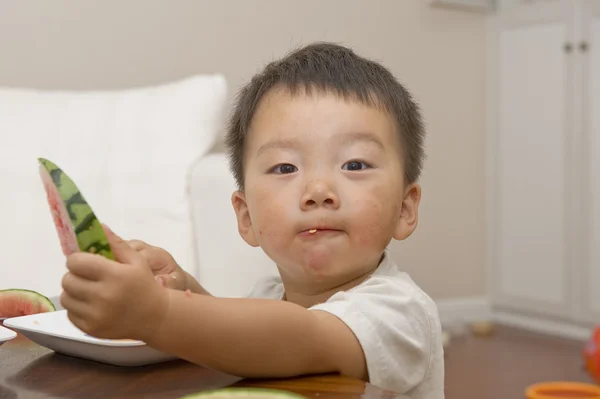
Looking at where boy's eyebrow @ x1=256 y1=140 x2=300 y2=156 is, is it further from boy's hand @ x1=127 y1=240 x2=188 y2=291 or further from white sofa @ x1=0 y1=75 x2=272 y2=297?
white sofa @ x1=0 y1=75 x2=272 y2=297

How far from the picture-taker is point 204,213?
6.73 ft

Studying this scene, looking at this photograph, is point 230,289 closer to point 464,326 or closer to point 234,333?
point 234,333

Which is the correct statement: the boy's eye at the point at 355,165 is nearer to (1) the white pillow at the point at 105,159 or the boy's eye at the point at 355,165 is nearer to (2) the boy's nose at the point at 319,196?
(2) the boy's nose at the point at 319,196

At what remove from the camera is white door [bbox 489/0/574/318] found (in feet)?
11.3

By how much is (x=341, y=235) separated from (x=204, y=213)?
4.18 feet

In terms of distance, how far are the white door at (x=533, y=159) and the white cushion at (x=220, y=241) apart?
6.10 ft

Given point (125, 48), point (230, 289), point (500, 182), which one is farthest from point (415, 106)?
point (500, 182)

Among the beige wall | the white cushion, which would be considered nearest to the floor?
the beige wall

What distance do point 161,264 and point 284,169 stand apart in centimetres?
Result: 17

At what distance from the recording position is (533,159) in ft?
11.8

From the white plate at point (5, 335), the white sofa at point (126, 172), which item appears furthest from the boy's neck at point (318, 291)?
the white sofa at point (126, 172)

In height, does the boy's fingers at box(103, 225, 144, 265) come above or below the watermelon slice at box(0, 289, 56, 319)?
above

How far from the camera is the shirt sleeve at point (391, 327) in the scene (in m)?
0.70

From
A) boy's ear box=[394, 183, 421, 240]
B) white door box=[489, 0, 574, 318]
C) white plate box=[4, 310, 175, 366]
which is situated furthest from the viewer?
white door box=[489, 0, 574, 318]
